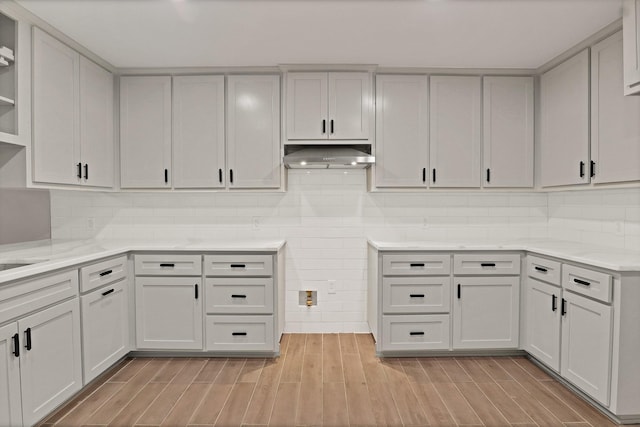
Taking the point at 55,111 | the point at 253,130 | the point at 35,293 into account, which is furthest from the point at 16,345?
the point at 253,130

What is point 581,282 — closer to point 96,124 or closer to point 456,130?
point 456,130

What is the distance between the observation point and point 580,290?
8.03 ft

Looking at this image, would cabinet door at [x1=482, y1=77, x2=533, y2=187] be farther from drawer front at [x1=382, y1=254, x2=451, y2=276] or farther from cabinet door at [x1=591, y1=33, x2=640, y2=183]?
drawer front at [x1=382, y1=254, x2=451, y2=276]

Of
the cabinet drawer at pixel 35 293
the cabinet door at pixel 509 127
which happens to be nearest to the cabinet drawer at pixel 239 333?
the cabinet drawer at pixel 35 293

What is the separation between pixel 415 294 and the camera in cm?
313

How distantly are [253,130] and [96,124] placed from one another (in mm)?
1340

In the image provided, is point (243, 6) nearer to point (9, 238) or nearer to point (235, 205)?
point (235, 205)

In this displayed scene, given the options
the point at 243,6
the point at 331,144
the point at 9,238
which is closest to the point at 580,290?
the point at 331,144

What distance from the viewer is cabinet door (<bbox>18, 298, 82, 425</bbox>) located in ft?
6.57

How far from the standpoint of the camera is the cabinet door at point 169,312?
10.1ft

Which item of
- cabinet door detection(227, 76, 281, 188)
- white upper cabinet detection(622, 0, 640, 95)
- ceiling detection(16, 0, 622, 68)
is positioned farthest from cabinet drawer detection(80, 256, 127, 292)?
white upper cabinet detection(622, 0, 640, 95)

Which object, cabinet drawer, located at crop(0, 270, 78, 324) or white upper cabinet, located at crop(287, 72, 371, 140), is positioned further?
white upper cabinet, located at crop(287, 72, 371, 140)

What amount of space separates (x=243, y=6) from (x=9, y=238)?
2.74m

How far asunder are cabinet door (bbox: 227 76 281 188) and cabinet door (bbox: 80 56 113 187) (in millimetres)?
1082
